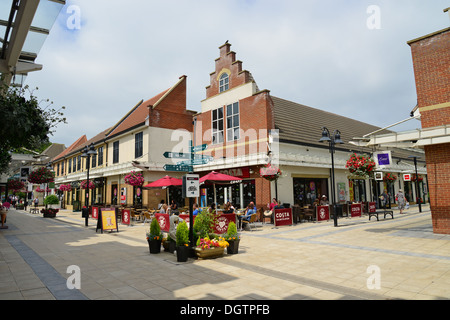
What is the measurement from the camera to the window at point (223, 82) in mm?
21469

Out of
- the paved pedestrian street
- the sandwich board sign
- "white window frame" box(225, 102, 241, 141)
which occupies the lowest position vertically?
the paved pedestrian street

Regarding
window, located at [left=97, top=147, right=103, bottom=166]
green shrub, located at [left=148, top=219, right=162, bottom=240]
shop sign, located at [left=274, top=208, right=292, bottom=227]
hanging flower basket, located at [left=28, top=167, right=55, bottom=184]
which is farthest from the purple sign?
window, located at [left=97, top=147, right=103, bottom=166]

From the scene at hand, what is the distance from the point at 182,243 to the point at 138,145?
1815cm

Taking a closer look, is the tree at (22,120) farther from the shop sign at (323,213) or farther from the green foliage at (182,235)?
the shop sign at (323,213)

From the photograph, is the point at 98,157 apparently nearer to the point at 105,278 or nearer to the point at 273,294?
the point at 105,278

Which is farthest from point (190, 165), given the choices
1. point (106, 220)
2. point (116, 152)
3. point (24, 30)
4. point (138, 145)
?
point (116, 152)

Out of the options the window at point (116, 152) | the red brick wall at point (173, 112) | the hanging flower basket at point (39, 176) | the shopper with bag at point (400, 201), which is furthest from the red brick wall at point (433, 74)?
the hanging flower basket at point (39, 176)

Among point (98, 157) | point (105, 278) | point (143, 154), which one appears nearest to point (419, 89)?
point (105, 278)

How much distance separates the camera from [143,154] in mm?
23109

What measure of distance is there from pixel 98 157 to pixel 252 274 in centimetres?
2884

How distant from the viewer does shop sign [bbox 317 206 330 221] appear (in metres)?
16.5

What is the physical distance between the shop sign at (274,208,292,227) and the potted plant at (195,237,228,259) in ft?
22.2

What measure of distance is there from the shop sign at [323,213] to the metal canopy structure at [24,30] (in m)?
15.1

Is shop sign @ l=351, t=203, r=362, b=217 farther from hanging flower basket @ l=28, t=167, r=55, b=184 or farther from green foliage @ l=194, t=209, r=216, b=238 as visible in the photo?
hanging flower basket @ l=28, t=167, r=55, b=184
